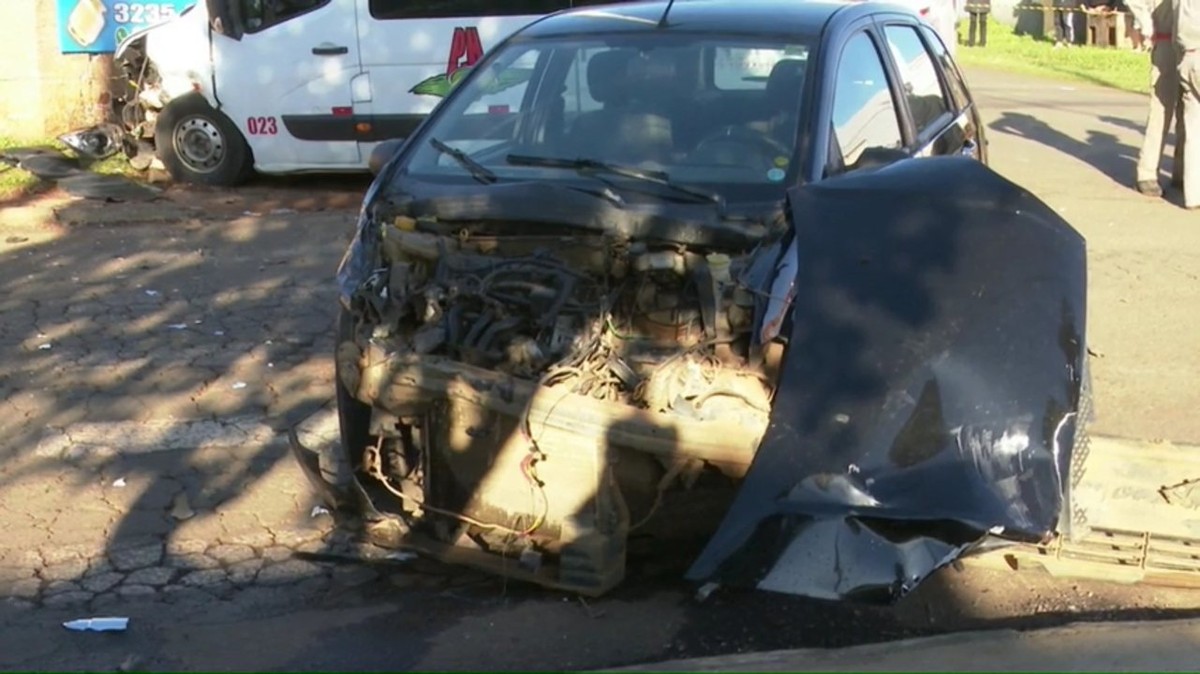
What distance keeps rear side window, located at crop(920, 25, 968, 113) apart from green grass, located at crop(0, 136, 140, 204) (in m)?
7.20

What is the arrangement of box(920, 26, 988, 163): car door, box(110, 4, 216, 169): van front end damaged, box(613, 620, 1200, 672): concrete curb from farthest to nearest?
box(110, 4, 216, 169): van front end damaged
box(920, 26, 988, 163): car door
box(613, 620, 1200, 672): concrete curb

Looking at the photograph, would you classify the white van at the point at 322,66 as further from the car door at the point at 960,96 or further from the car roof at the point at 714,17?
the car roof at the point at 714,17

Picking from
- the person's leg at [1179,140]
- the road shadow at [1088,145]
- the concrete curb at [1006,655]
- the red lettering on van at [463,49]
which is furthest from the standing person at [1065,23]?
the concrete curb at [1006,655]

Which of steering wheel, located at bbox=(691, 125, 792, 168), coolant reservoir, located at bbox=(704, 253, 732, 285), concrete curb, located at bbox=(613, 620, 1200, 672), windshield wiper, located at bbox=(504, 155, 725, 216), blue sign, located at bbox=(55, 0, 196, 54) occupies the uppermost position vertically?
blue sign, located at bbox=(55, 0, 196, 54)

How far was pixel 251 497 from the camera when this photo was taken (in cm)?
546

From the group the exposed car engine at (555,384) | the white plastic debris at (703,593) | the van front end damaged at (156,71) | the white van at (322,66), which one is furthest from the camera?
the van front end damaged at (156,71)

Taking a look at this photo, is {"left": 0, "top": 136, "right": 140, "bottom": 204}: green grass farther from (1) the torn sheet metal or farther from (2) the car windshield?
(2) the car windshield

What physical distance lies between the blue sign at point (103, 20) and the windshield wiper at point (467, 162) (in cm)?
878

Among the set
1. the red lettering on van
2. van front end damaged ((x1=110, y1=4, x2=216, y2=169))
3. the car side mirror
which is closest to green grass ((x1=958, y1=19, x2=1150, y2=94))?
the red lettering on van

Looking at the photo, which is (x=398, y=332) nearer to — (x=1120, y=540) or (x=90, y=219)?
(x=1120, y=540)

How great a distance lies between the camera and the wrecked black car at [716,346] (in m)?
3.86

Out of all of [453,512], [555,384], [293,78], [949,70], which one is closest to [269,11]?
[293,78]

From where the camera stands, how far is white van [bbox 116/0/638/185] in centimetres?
1118

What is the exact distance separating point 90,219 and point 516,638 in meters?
7.25
